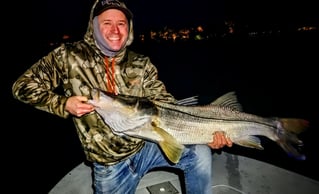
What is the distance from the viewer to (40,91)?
2803 mm

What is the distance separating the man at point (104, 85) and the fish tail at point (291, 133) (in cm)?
81

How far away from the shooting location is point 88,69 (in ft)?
10.1

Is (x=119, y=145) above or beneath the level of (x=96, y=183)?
above

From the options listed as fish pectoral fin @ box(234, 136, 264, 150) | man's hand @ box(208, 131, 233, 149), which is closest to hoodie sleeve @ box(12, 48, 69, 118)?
man's hand @ box(208, 131, 233, 149)

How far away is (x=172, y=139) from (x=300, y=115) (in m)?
12.4

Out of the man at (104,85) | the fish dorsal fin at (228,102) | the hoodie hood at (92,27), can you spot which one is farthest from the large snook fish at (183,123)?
the hoodie hood at (92,27)

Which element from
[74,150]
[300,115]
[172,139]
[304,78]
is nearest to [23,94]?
[172,139]

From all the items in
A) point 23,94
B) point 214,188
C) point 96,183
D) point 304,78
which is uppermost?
point 23,94

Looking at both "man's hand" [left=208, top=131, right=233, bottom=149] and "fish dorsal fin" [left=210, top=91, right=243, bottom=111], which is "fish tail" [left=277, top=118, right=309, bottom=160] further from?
"man's hand" [left=208, top=131, right=233, bottom=149]

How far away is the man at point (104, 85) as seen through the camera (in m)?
2.89

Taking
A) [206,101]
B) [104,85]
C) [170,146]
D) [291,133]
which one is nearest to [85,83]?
[104,85]

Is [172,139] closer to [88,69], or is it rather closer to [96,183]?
[96,183]

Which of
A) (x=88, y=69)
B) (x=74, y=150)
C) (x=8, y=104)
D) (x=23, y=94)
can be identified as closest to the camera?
(x=23, y=94)

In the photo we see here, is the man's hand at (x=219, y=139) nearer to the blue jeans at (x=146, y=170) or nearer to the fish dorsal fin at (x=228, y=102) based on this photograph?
the blue jeans at (x=146, y=170)
